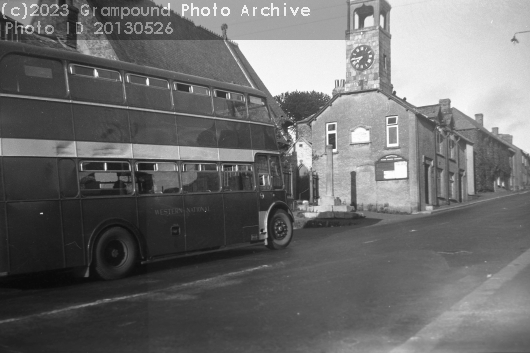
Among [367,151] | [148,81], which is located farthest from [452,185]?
[148,81]

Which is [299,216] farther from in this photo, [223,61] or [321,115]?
[223,61]

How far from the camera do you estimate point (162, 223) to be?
1141 centimetres

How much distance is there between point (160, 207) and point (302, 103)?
53096 millimetres

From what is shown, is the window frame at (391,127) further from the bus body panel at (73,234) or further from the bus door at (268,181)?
the bus body panel at (73,234)

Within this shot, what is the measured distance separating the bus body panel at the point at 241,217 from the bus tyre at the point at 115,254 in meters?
2.76

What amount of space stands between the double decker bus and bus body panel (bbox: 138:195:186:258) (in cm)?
2

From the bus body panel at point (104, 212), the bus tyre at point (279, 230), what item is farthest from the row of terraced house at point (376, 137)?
the bus body panel at point (104, 212)

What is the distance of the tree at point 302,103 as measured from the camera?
6303cm

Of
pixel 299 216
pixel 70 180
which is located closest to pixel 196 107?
pixel 70 180

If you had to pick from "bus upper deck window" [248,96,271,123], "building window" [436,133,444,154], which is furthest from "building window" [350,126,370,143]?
"bus upper deck window" [248,96,271,123]

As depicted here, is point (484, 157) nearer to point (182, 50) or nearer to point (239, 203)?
point (182, 50)

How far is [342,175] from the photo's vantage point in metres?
39.9

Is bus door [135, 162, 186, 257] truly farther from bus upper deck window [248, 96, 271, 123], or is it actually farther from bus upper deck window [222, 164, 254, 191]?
bus upper deck window [248, 96, 271, 123]

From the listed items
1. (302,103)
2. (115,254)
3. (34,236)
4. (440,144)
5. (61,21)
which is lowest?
(115,254)
